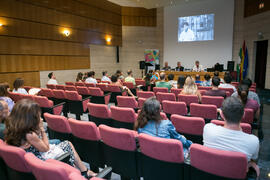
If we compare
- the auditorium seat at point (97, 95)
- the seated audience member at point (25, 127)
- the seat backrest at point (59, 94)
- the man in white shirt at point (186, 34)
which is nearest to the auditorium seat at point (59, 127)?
the seated audience member at point (25, 127)

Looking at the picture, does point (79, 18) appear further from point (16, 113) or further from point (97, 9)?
point (16, 113)

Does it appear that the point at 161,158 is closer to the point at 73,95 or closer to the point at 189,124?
the point at 189,124

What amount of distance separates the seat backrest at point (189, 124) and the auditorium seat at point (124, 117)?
69 centimetres

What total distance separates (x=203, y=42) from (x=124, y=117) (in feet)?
38.5

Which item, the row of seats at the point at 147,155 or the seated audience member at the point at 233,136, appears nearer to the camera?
the row of seats at the point at 147,155

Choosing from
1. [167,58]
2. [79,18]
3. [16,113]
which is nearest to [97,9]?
[79,18]

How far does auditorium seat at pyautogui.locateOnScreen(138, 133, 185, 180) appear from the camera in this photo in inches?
67.9

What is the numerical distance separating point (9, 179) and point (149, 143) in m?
1.50

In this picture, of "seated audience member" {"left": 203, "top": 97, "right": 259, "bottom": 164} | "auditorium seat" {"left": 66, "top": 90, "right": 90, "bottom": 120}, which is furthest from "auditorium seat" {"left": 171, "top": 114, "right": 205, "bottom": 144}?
"auditorium seat" {"left": 66, "top": 90, "right": 90, "bottom": 120}

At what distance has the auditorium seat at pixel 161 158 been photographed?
5.66 ft

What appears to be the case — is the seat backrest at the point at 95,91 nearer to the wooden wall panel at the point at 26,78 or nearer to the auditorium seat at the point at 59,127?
the auditorium seat at the point at 59,127

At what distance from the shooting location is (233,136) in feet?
5.72

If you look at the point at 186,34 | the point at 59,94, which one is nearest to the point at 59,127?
the point at 59,94

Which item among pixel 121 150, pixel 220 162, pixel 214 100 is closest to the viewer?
pixel 220 162
